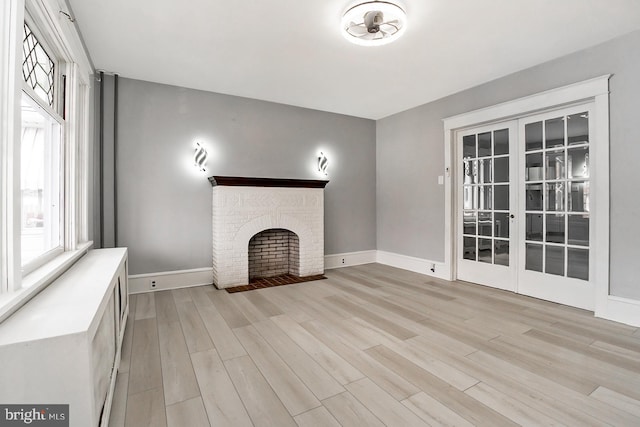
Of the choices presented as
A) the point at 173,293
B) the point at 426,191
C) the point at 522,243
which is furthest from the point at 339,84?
the point at 173,293

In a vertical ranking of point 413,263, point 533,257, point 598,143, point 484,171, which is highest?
point 598,143

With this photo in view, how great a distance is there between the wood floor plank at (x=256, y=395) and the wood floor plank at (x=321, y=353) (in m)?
0.44

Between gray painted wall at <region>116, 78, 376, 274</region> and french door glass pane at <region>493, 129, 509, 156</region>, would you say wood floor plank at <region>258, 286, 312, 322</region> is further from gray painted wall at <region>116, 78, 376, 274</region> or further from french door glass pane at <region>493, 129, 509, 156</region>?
french door glass pane at <region>493, 129, 509, 156</region>

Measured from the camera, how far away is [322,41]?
2967mm

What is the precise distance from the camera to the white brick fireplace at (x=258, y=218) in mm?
4105

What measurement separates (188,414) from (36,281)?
109 centimetres

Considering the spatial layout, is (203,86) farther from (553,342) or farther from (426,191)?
(553,342)

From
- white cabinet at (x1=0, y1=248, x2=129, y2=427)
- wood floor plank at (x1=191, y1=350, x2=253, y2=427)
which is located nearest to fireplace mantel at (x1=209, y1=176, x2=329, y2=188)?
wood floor plank at (x1=191, y1=350, x2=253, y2=427)

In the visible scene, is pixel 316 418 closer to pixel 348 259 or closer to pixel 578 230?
pixel 578 230

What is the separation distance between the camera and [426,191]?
15.9 ft

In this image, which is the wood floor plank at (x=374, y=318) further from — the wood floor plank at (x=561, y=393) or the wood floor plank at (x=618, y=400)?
the wood floor plank at (x=618, y=400)

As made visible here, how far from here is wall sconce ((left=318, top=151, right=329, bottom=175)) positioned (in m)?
5.23

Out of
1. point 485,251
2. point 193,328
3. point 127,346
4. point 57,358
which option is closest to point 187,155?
point 193,328

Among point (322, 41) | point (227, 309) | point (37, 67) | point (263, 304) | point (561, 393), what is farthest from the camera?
point (263, 304)
